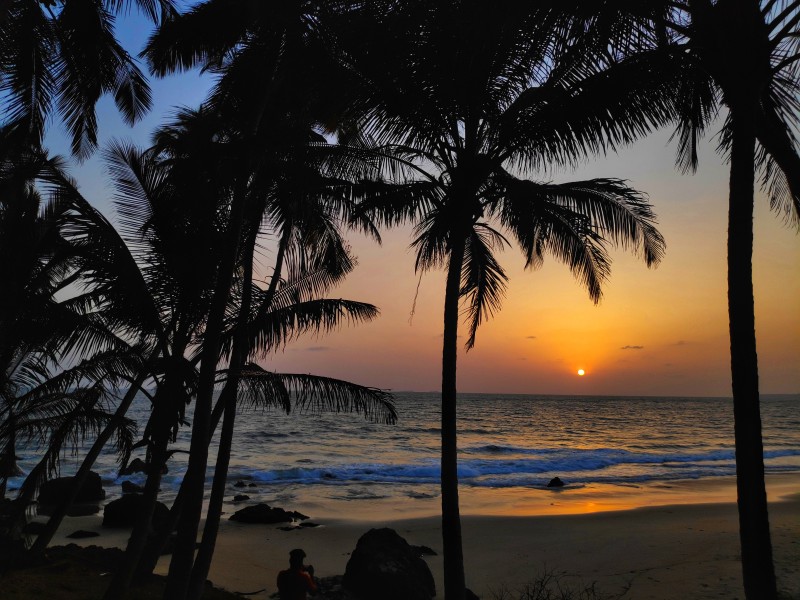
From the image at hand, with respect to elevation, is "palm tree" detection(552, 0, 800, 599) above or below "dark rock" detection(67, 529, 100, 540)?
above

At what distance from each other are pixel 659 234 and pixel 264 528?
12440 millimetres

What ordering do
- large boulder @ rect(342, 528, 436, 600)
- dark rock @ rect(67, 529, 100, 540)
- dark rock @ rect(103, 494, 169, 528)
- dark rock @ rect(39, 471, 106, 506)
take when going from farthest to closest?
dark rock @ rect(39, 471, 106, 506), dark rock @ rect(103, 494, 169, 528), dark rock @ rect(67, 529, 100, 540), large boulder @ rect(342, 528, 436, 600)

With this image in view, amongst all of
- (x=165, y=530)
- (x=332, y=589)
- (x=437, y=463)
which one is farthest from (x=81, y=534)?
(x=437, y=463)

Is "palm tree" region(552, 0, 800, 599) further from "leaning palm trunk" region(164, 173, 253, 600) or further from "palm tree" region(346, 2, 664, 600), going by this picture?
"leaning palm trunk" region(164, 173, 253, 600)

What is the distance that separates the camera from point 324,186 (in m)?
7.57

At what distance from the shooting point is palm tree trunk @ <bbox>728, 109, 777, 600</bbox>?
5.02 meters

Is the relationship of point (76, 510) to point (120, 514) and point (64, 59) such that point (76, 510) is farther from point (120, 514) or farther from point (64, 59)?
point (64, 59)

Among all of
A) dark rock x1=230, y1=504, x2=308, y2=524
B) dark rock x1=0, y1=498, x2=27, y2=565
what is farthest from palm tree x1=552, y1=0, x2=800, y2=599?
dark rock x1=230, y1=504, x2=308, y2=524

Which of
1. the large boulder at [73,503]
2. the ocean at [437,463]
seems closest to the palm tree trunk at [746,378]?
the ocean at [437,463]

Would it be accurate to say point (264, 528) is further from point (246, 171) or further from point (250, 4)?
point (250, 4)

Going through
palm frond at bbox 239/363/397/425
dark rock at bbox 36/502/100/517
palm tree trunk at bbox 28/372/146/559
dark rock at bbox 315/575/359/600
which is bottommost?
dark rock at bbox 36/502/100/517

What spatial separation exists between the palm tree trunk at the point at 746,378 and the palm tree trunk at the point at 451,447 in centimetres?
266

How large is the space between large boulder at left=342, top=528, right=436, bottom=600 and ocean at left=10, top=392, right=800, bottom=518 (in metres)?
9.98

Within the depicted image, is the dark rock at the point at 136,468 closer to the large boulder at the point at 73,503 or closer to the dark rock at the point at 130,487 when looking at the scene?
the dark rock at the point at 130,487
